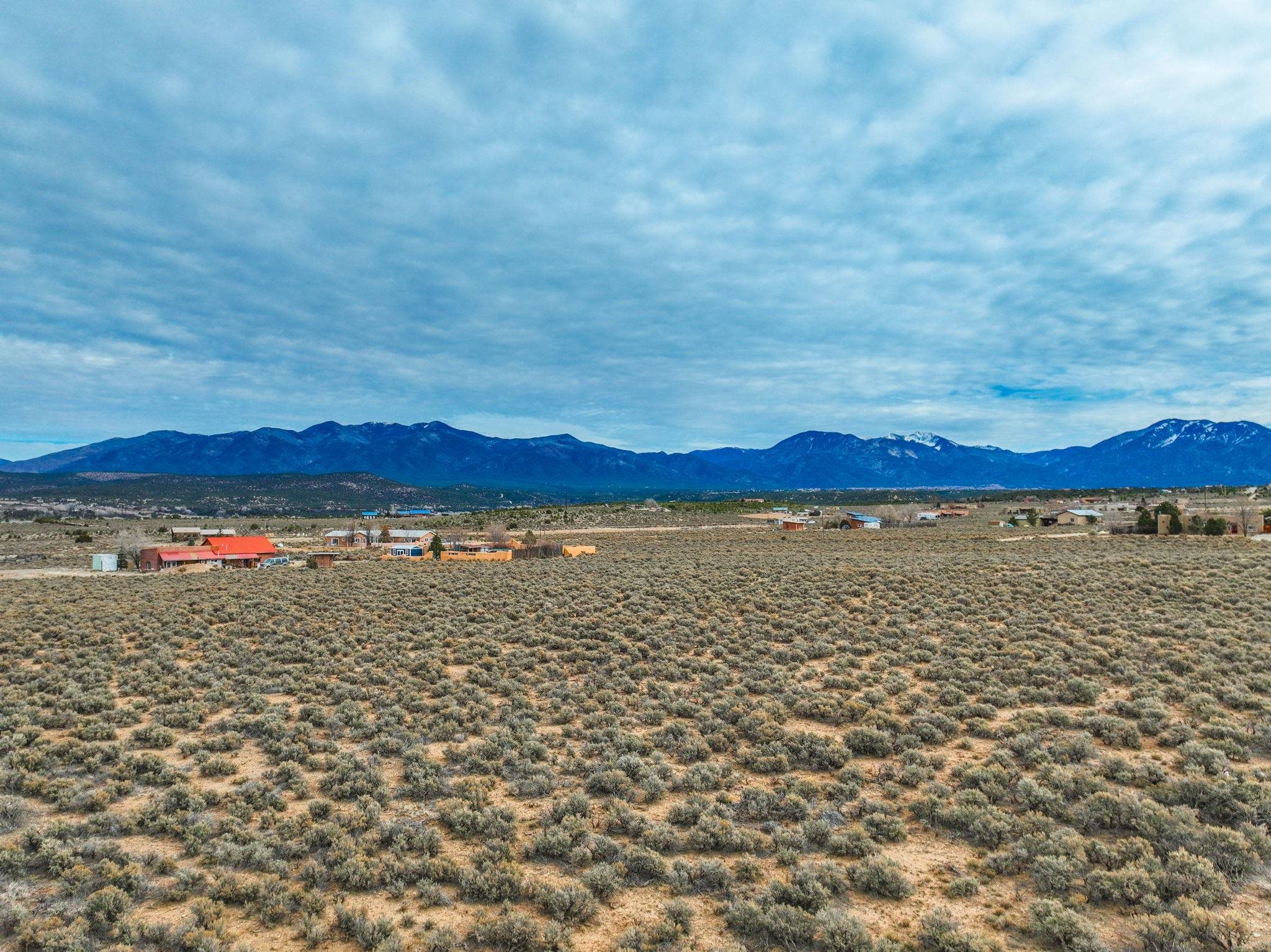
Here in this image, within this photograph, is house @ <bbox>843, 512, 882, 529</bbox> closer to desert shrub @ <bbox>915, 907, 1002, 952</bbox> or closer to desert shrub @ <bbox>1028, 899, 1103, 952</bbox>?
desert shrub @ <bbox>1028, 899, 1103, 952</bbox>

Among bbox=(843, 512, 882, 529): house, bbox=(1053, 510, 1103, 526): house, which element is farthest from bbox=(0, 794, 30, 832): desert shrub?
bbox=(1053, 510, 1103, 526): house

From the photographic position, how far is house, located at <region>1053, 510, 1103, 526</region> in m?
60.4

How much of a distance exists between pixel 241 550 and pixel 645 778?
4462cm

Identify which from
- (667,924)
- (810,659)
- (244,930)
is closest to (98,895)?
(244,930)

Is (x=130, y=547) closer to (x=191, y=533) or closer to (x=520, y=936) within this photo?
(x=191, y=533)

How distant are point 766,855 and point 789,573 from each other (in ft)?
59.4

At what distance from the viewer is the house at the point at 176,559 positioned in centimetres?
3844

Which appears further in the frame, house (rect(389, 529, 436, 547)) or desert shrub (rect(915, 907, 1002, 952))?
house (rect(389, 529, 436, 547))

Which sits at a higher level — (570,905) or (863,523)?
(863,523)

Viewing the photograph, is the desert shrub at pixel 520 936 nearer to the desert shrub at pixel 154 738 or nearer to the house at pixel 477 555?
the desert shrub at pixel 154 738

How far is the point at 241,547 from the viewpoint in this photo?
144 ft

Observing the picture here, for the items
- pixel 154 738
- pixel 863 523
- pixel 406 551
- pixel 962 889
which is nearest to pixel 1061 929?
pixel 962 889

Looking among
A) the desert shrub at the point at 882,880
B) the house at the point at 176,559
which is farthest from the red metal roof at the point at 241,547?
the desert shrub at the point at 882,880

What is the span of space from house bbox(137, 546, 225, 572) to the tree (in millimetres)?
732
